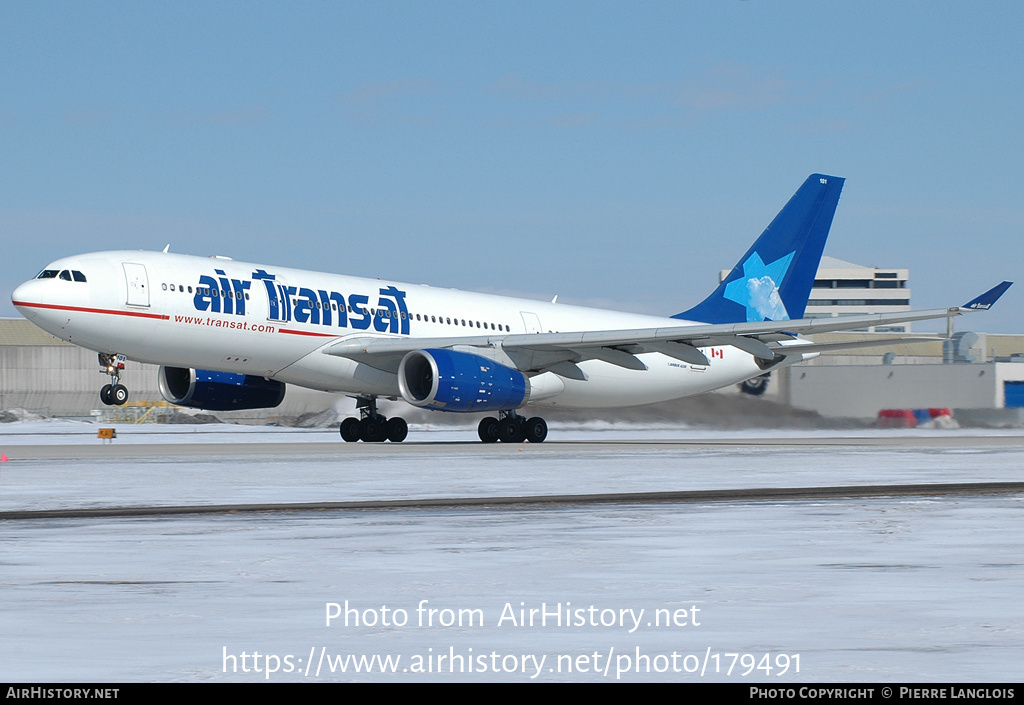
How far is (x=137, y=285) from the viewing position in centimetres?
3139

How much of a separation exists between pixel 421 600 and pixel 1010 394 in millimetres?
50258

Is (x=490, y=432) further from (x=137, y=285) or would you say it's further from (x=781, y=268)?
(x=781, y=268)

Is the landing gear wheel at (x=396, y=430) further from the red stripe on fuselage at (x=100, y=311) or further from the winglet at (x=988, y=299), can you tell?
the winglet at (x=988, y=299)

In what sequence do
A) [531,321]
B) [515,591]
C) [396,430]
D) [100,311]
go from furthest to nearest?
[531,321]
[396,430]
[100,311]
[515,591]

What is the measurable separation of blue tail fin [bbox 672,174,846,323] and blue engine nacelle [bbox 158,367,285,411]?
14153mm

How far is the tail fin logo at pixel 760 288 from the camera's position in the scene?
140ft

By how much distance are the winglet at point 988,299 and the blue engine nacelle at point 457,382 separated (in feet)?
37.4

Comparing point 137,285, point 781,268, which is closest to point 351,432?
point 137,285

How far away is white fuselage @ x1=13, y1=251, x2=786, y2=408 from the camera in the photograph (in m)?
31.2

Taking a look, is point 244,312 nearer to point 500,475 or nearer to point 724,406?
point 500,475

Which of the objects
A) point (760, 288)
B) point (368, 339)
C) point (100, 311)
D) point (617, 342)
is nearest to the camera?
point (100, 311)

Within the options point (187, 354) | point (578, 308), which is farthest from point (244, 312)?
point (578, 308)

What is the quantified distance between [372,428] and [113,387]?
9.14m

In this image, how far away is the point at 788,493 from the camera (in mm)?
17281
